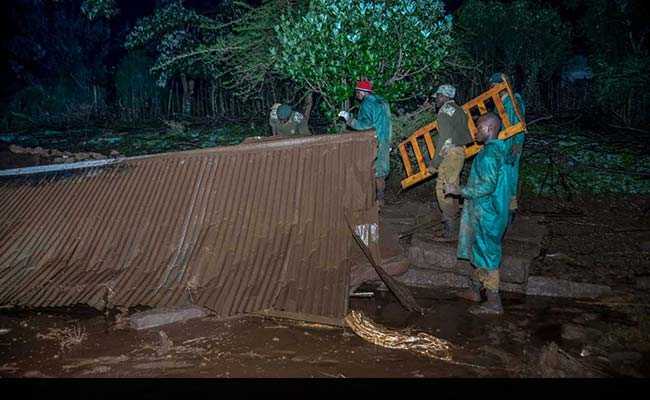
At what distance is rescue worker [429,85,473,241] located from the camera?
20.3 ft

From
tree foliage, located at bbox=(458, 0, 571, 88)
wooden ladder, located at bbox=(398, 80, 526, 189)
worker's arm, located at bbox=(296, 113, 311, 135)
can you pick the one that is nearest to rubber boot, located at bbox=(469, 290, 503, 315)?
wooden ladder, located at bbox=(398, 80, 526, 189)

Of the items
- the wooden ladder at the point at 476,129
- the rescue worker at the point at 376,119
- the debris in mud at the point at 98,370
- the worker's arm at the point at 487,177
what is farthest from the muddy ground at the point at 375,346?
the rescue worker at the point at 376,119

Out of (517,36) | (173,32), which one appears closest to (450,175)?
(517,36)

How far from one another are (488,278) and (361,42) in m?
4.08

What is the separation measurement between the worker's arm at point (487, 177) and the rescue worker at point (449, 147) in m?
1.47

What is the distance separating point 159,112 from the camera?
58.9 feet

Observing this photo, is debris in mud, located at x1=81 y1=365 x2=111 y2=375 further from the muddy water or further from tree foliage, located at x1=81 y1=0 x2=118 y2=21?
tree foliage, located at x1=81 y1=0 x2=118 y2=21

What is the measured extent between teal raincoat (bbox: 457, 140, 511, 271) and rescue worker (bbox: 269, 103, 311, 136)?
148 inches

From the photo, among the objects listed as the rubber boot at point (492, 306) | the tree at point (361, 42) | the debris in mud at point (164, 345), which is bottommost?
the debris in mud at point (164, 345)

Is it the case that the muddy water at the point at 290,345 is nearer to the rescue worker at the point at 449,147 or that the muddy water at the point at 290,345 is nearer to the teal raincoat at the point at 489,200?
Answer: the teal raincoat at the point at 489,200

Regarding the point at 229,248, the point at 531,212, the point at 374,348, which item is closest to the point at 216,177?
the point at 229,248

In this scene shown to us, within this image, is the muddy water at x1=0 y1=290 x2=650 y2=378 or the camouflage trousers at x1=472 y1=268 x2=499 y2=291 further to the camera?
the camouflage trousers at x1=472 y1=268 x2=499 y2=291

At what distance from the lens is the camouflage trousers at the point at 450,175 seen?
6.25 meters

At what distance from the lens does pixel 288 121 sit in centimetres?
805
